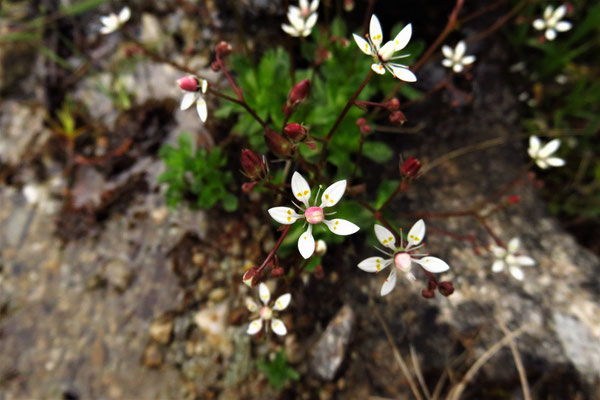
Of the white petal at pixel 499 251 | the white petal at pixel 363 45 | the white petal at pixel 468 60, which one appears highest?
the white petal at pixel 363 45

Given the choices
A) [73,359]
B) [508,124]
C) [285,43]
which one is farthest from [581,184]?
[73,359]

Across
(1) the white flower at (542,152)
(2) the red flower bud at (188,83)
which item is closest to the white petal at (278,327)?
(2) the red flower bud at (188,83)

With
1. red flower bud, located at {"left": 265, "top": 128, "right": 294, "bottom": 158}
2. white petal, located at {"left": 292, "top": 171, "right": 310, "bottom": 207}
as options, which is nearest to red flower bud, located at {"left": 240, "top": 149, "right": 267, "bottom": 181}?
red flower bud, located at {"left": 265, "top": 128, "right": 294, "bottom": 158}

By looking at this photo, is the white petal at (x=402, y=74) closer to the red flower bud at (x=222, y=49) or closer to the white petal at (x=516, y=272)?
the red flower bud at (x=222, y=49)

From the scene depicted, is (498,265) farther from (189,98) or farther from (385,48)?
(189,98)

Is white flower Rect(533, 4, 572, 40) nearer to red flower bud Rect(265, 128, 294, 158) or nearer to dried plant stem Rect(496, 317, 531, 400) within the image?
dried plant stem Rect(496, 317, 531, 400)
